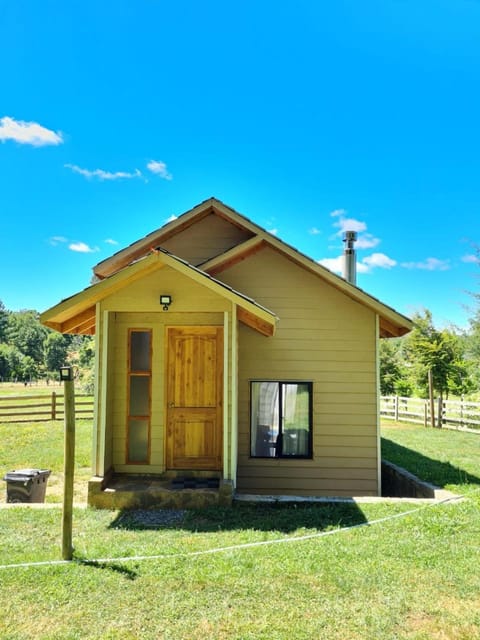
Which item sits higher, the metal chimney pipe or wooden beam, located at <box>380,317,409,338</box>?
the metal chimney pipe

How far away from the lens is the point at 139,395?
7254 mm

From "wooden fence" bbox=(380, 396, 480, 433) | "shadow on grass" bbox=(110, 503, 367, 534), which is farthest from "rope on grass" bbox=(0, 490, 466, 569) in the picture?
"wooden fence" bbox=(380, 396, 480, 433)

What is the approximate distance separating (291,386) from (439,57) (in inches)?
464

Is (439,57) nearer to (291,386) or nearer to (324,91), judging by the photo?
(324,91)

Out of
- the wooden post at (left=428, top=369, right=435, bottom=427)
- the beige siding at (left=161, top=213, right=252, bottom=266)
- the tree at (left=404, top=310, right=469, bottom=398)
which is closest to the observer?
the beige siding at (left=161, top=213, right=252, bottom=266)

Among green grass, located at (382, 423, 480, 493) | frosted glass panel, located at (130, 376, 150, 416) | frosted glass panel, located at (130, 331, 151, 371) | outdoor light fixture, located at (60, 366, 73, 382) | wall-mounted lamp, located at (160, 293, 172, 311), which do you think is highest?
wall-mounted lamp, located at (160, 293, 172, 311)

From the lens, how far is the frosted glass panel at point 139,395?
722 centimetres

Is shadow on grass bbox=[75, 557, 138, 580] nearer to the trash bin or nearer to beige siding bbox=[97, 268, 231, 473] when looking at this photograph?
beige siding bbox=[97, 268, 231, 473]

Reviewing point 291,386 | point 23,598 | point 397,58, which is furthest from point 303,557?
point 397,58

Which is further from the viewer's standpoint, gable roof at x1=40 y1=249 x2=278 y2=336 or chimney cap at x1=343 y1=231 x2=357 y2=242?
chimney cap at x1=343 y1=231 x2=357 y2=242

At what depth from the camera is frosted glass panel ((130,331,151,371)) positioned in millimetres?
7309

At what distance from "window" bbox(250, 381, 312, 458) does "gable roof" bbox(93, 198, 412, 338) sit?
6.87 feet

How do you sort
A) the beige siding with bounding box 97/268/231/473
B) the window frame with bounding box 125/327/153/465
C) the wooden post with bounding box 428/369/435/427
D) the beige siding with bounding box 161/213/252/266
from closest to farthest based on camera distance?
the beige siding with bounding box 97/268/231/473, the window frame with bounding box 125/327/153/465, the beige siding with bounding box 161/213/252/266, the wooden post with bounding box 428/369/435/427

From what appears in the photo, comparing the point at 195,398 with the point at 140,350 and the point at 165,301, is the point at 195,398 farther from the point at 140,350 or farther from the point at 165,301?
the point at 165,301
